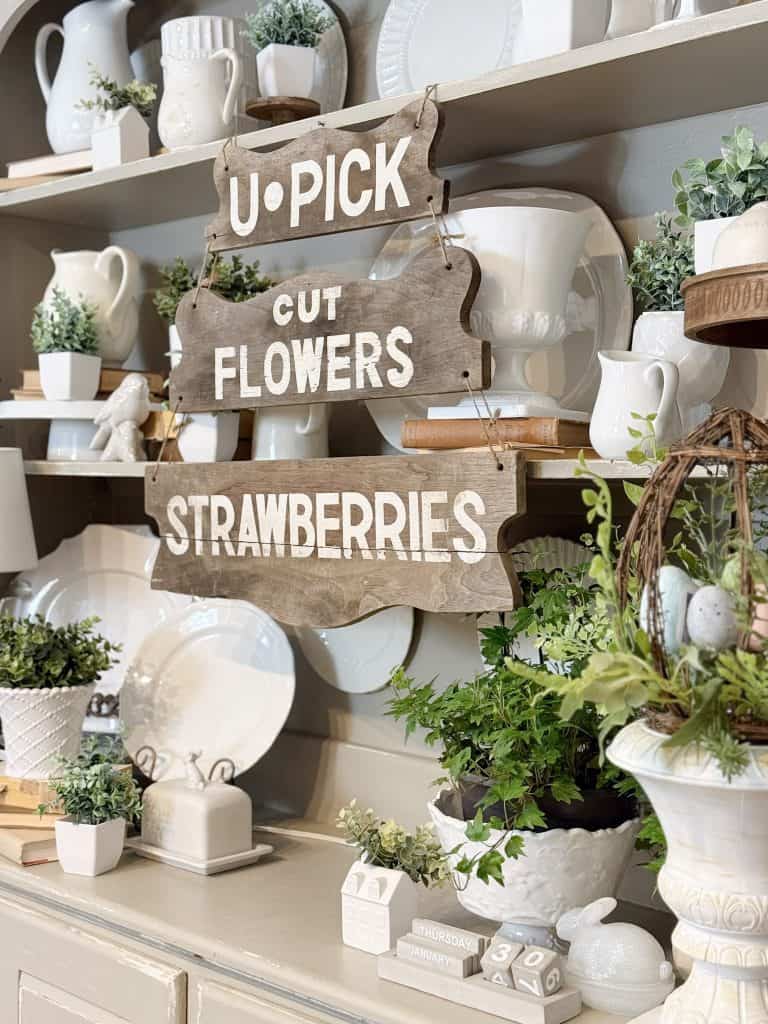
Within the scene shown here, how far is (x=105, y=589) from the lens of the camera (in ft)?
7.16

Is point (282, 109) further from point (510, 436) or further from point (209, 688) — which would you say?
point (209, 688)

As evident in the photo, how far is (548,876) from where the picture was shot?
4.17ft

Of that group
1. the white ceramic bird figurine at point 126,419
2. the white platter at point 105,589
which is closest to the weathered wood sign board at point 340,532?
the white ceramic bird figurine at point 126,419

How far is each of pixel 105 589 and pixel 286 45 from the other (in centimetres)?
97

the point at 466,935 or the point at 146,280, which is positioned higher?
the point at 146,280

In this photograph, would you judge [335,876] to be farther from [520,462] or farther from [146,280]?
[146,280]

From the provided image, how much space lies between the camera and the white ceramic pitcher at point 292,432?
174 cm

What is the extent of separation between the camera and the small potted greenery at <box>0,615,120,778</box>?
1.84 metres

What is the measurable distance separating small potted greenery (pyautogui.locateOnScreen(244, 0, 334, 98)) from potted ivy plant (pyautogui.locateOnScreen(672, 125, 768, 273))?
2.14 ft

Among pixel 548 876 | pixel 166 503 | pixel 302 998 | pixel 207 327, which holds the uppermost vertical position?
pixel 207 327

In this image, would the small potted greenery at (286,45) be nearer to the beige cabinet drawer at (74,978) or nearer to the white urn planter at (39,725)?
the white urn planter at (39,725)

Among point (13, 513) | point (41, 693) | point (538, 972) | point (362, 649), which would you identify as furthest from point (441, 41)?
point (538, 972)

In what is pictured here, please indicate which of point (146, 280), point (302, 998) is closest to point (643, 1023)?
point (302, 998)

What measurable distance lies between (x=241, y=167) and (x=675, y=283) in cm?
60
